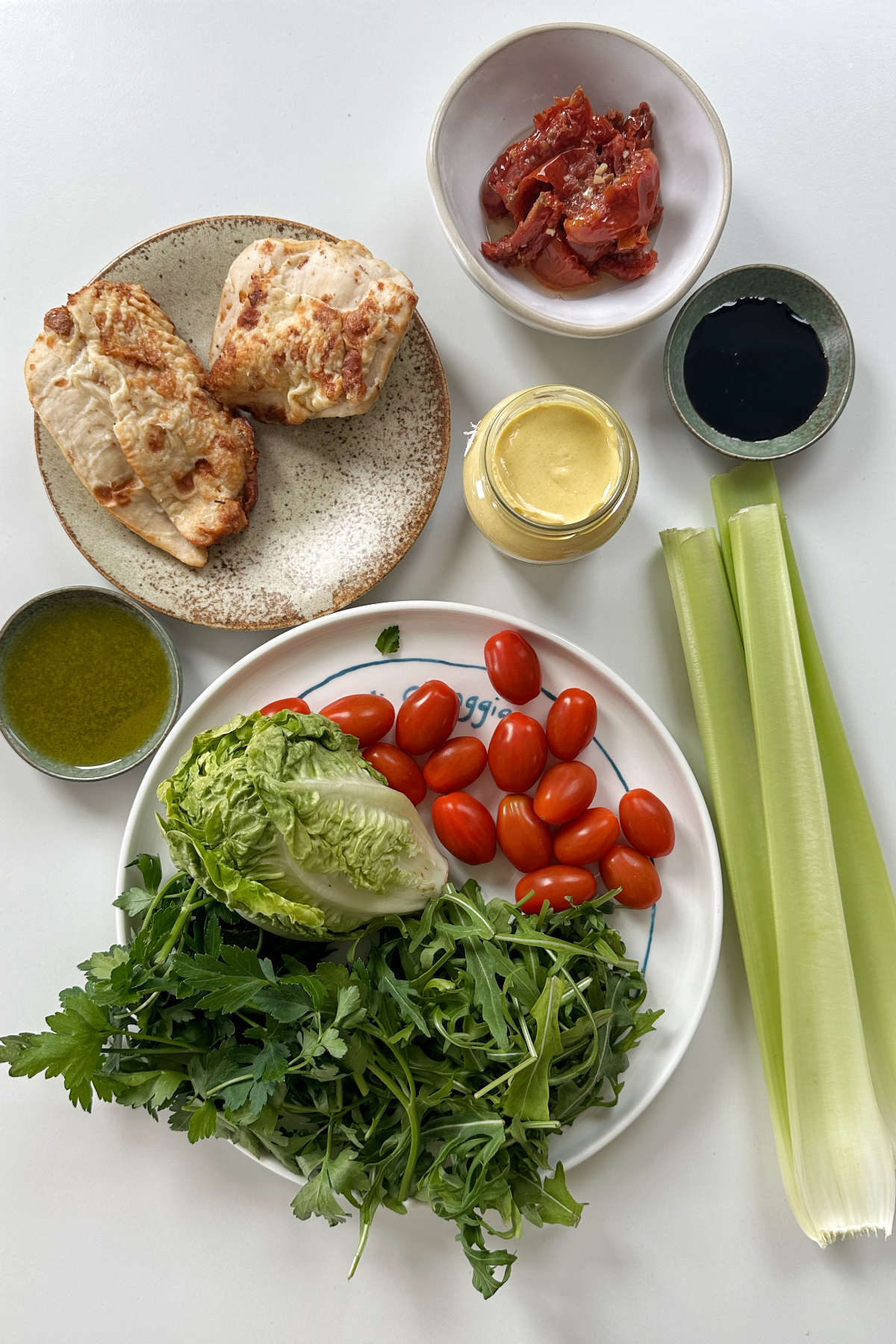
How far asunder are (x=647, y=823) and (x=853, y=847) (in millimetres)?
707

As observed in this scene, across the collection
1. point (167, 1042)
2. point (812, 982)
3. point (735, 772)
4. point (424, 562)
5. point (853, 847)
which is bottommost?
point (812, 982)

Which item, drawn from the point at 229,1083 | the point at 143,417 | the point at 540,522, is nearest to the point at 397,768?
the point at 540,522

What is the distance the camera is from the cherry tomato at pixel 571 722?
101 inches

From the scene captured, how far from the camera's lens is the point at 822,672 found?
2.74 m

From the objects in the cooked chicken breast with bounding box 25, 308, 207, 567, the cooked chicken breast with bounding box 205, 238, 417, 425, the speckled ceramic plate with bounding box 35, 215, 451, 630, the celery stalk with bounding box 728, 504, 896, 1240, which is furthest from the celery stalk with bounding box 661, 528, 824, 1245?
the cooked chicken breast with bounding box 25, 308, 207, 567

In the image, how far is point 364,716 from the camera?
8.43 feet

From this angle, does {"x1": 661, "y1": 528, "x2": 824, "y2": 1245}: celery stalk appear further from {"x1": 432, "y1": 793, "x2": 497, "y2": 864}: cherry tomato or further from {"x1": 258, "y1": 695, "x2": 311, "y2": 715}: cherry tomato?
{"x1": 258, "y1": 695, "x2": 311, "y2": 715}: cherry tomato

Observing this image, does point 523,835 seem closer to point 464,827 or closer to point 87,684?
point 464,827

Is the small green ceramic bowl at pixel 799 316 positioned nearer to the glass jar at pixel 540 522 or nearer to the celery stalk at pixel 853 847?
the celery stalk at pixel 853 847

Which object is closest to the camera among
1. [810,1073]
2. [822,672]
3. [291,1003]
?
[291,1003]

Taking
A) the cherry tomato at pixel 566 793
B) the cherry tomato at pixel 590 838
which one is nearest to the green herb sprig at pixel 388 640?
the cherry tomato at pixel 566 793

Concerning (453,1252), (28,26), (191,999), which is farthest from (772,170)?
(453,1252)

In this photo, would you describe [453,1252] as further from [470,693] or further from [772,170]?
[772,170]

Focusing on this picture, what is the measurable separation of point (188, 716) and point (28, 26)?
2.35m
